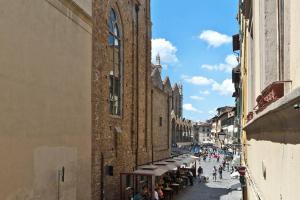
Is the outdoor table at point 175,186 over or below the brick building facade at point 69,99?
below

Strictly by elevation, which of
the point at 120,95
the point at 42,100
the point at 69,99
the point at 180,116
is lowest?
the point at 42,100

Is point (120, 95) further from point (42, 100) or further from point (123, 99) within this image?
point (42, 100)

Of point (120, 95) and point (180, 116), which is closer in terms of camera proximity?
point (120, 95)

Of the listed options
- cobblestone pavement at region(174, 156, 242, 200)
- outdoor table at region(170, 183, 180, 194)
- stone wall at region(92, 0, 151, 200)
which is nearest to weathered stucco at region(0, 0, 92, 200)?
stone wall at region(92, 0, 151, 200)

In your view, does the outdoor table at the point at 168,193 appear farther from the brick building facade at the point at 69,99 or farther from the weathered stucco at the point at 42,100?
the weathered stucco at the point at 42,100

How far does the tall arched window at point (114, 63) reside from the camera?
19.4 m

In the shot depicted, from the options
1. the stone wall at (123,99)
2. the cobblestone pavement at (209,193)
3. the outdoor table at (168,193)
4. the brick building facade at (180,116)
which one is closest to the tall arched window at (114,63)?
the stone wall at (123,99)

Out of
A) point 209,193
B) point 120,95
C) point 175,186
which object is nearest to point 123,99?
point 120,95

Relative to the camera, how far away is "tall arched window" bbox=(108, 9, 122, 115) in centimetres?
1939

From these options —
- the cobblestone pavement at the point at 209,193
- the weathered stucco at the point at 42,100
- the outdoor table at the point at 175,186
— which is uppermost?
the weathered stucco at the point at 42,100

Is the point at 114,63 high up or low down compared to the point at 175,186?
up

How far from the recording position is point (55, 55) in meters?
11.1

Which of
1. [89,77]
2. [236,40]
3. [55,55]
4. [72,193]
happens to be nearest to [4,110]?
[55,55]

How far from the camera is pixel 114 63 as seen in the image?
20.0 metres
